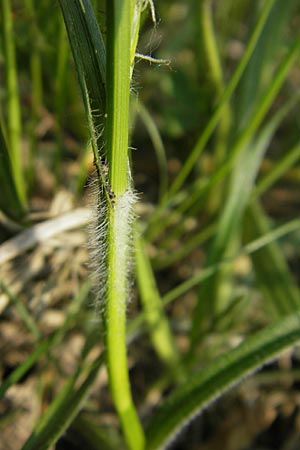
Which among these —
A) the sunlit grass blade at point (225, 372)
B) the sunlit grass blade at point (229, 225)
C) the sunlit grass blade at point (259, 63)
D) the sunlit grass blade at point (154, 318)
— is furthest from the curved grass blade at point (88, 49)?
the sunlit grass blade at point (259, 63)

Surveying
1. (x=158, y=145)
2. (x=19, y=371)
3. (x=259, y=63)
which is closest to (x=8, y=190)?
(x=19, y=371)

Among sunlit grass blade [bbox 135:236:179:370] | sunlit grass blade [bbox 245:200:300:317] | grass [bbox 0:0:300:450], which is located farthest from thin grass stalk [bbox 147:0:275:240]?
sunlit grass blade [bbox 245:200:300:317]

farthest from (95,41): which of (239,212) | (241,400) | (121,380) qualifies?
(241,400)

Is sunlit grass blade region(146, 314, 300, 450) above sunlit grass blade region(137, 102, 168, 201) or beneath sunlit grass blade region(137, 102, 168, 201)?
beneath

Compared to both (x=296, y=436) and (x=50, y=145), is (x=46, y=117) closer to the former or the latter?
(x=50, y=145)

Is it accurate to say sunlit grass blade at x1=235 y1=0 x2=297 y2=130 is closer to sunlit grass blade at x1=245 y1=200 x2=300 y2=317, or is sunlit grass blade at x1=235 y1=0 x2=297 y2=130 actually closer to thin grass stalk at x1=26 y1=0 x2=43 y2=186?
sunlit grass blade at x1=245 y1=200 x2=300 y2=317

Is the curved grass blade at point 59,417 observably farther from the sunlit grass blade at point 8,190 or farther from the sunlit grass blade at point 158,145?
the sunlit grass blade at point 158,145

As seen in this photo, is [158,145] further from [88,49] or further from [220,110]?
[88,49]
